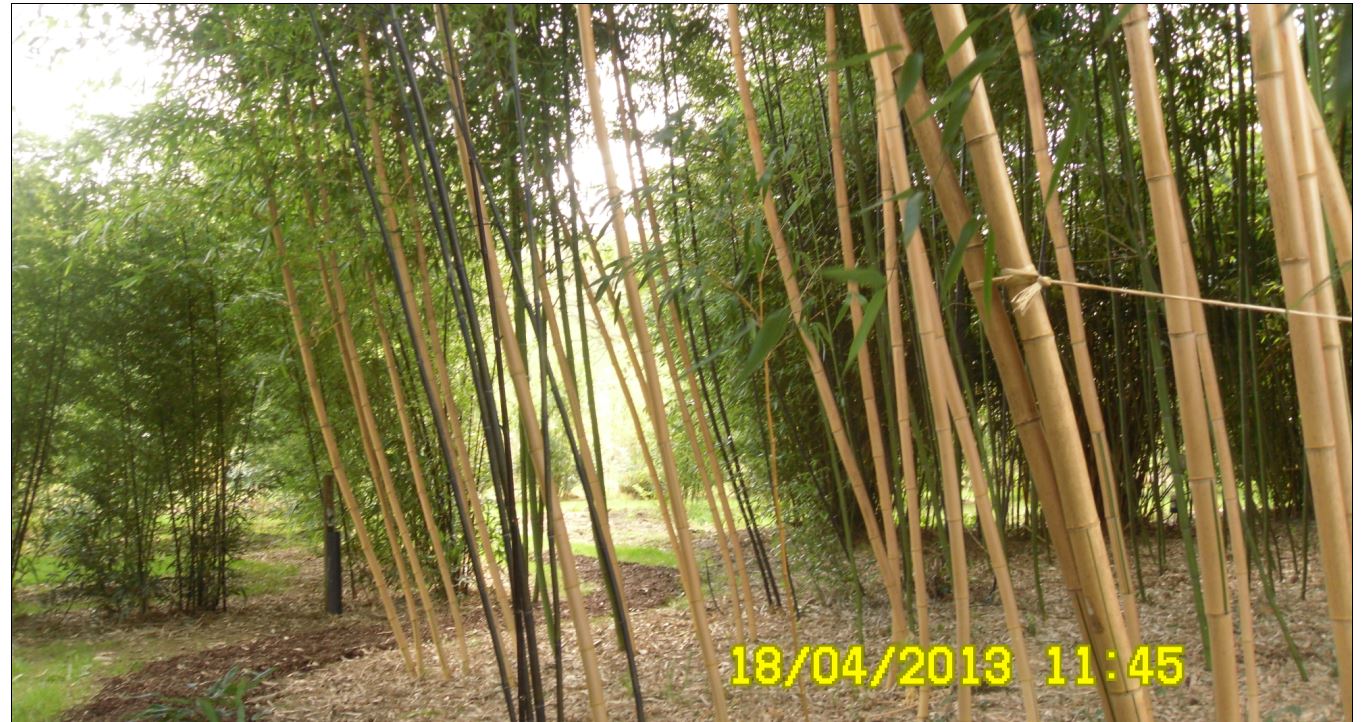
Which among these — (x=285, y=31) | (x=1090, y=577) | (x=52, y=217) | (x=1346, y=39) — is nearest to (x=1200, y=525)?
(x=1090, y=577)

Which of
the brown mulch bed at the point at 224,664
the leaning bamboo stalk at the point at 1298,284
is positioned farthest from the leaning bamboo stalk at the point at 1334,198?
the brown mulch bed at the point at 224,664

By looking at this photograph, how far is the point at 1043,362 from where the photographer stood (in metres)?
0.92

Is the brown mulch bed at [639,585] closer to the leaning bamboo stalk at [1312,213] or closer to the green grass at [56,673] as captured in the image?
the green grass at [56,673]

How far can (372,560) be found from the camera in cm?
351

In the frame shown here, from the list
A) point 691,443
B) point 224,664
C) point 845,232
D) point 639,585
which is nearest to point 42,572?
point 224,664

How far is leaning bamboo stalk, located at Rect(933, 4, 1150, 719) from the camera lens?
89 centimetres

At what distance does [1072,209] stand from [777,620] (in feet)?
6.58

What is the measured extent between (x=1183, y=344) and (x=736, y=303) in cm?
296

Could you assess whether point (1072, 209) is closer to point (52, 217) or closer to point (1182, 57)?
point (1182, 57)

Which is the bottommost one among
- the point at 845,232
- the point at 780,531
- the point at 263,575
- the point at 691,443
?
the point at 263,575

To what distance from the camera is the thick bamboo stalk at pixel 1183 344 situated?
0.96m

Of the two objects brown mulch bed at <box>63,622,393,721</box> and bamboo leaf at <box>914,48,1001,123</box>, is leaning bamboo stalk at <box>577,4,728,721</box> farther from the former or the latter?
brown mulch bed at <box>63,622,393,721</box>
